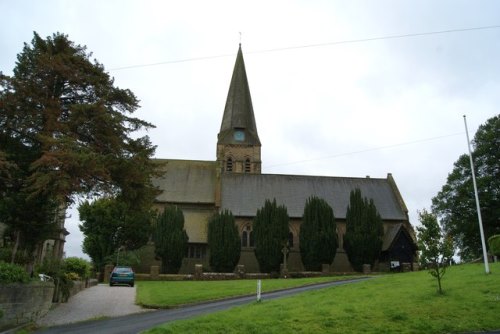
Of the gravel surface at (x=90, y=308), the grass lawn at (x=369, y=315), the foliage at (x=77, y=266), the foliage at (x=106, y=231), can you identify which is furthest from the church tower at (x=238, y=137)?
the grass lawn at (x=369, y=315)

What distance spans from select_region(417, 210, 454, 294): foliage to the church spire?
126 ft

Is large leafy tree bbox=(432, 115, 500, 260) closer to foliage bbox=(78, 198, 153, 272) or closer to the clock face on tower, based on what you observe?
the clock face on tower

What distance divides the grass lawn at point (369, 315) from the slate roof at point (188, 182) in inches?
1305

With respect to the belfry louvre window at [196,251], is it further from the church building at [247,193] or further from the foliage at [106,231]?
the foliage at [106,231]

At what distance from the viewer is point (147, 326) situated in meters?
12.9

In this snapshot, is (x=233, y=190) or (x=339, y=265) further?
(x=233, y=190)

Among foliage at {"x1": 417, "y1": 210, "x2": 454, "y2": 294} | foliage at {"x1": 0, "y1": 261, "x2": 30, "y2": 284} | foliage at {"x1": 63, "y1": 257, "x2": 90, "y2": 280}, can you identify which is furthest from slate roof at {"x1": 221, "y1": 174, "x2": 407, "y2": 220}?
foliage at {"x1": 0, "y1": 261, "x2": 30, "y2": 284}

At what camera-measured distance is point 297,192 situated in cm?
5003

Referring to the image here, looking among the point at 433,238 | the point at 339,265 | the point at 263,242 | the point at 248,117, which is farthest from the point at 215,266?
the point at 433,238

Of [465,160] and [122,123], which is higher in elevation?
[465,160]

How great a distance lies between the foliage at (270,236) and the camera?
131 ft

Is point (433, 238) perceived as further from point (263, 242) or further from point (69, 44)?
point (263, 242)

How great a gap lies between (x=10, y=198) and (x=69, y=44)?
6.34m

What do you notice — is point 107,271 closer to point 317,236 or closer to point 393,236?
point 317,236
